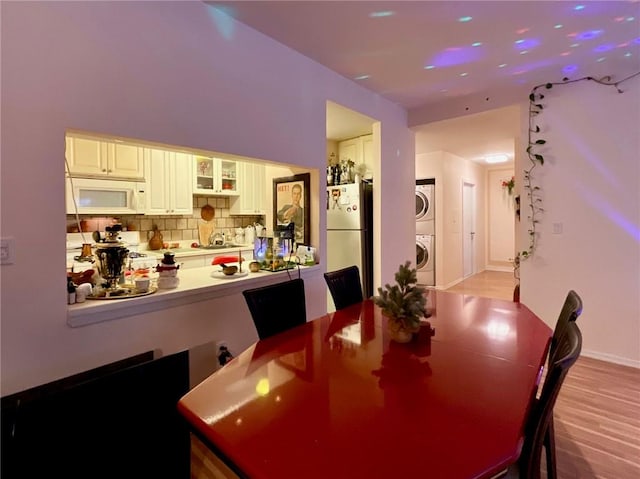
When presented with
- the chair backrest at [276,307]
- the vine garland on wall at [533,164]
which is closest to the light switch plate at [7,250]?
the chair backrest at [276,307]

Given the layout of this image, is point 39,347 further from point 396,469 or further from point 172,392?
point 396,469

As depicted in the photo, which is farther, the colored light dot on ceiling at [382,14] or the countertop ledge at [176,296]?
the colored light dot on ceiling at [382,14]

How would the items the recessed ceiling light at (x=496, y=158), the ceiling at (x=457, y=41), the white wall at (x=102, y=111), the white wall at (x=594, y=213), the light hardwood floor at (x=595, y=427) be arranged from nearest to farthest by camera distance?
the white wall at (x=102, y=111) → the light hardwood floor at (x=595, y=427) → the ceiling at (x=457, y=41) → the white wall at (x=594, y=213) → the recessed ceiling light at (x=496, y=158)

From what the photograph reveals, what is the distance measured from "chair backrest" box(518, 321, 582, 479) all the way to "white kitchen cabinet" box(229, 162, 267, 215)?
4053mm

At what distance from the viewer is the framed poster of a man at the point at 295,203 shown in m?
3.05

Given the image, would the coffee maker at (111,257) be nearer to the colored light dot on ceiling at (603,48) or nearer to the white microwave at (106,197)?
the white microwave at (106,197)

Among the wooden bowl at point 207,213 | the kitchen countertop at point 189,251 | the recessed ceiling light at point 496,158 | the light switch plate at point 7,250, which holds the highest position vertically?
the recessed ceiling light at point 496,158

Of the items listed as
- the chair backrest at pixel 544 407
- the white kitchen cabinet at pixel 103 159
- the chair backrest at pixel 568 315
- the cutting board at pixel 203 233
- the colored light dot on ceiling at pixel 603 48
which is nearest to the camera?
the chair backrest at pixel 544 407

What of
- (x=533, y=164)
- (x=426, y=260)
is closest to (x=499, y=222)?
(x=426, y=260)

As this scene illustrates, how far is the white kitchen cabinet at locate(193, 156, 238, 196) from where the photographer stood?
413 centimetres

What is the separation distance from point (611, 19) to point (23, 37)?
328 centimetres

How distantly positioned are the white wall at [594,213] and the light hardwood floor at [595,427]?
0.39 metres

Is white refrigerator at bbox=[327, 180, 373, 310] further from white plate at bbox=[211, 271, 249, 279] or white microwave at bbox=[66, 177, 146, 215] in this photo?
white microwave at bbox=[66, 177, 146, 215]

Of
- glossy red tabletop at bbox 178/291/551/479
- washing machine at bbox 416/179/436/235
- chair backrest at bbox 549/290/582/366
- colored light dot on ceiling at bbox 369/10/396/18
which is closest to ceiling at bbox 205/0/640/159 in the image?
colored light dot on ceiling at bbox 369/10/396/18
